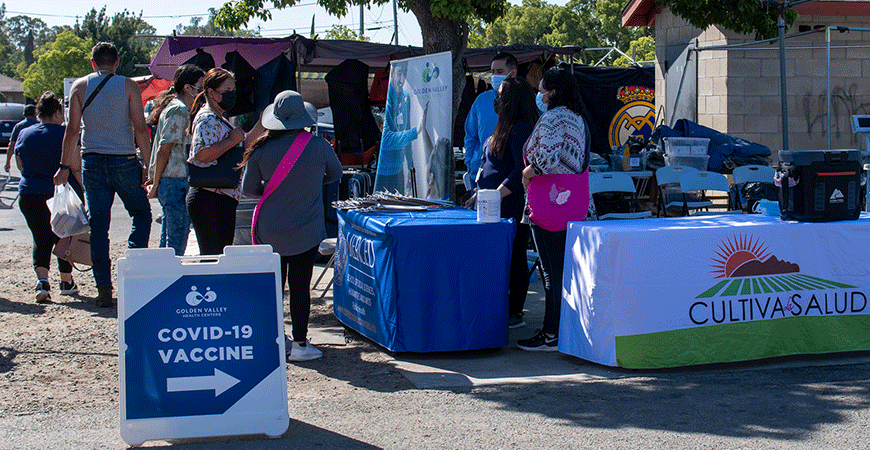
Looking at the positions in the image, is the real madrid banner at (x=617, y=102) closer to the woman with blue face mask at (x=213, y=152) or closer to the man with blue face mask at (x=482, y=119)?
the man with blue face mask at (x=482, y=119)

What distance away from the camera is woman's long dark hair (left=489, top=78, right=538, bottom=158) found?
237 inches

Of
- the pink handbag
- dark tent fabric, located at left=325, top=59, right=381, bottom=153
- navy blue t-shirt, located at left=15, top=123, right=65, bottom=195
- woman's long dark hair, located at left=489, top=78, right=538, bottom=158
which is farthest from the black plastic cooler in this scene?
dark tent fabric, located at left=325, top=59, right=381, bottom=153

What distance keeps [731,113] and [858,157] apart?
8210mm

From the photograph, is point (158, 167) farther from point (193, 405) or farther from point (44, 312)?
point (193, 405)

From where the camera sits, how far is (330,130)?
14.9 m

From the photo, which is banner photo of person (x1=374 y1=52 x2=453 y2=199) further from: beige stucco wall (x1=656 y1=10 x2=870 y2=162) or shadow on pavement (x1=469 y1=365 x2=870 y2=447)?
beige stucco wall (x1=656 y1=10 x2=870 y2=162)

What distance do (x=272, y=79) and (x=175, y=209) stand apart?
5.31 metres

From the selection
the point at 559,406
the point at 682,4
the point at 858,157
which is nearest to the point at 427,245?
the point at 559,406

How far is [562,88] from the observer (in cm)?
548

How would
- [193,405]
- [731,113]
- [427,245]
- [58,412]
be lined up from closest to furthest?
[193,405] < [58,412] < [427,245] < [731,113]

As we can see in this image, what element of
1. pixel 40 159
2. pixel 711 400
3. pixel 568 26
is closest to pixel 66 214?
pixel 40 159

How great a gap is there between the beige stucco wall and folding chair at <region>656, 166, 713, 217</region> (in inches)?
181

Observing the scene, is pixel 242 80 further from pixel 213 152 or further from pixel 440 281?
pixel 440 281

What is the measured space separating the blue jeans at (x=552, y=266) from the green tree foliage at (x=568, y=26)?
5037cm
